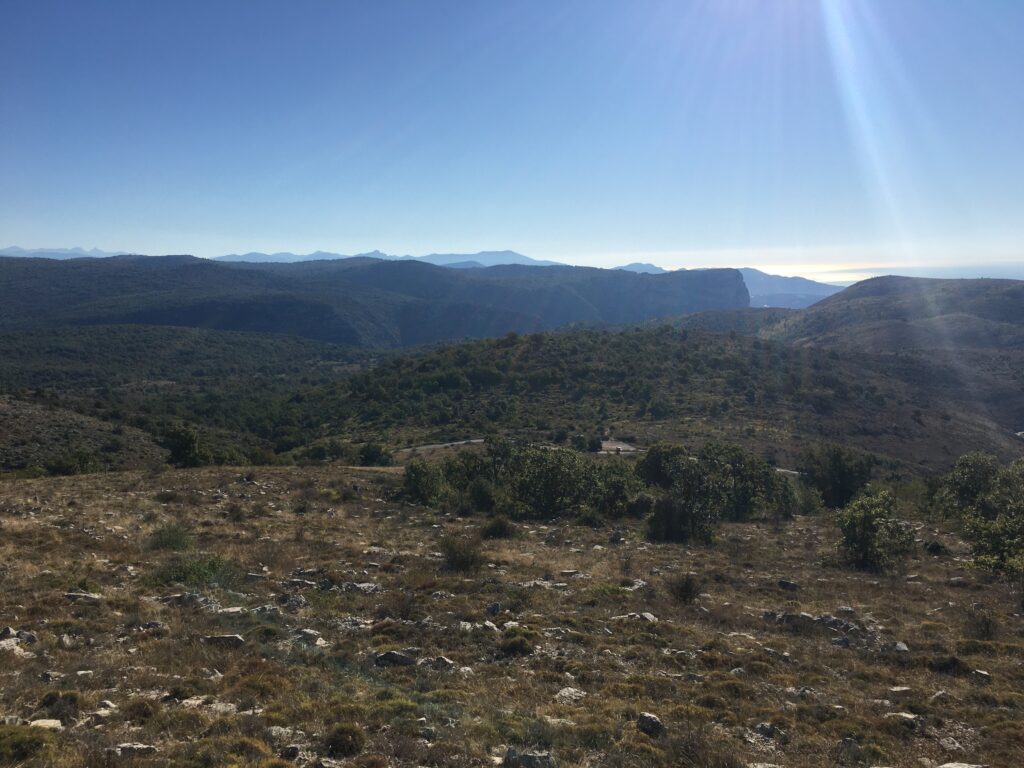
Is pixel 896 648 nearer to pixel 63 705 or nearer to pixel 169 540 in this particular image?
pixel 63 705

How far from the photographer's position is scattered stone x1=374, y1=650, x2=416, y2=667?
1033 centimetres

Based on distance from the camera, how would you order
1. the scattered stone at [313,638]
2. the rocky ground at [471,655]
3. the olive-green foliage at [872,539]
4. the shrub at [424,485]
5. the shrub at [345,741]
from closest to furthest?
the shrub at [345,741] → the rocky ground at [471,655] → the scattered stone at [313,638] → the olive-green foliage at [872,539] → the shrub at [424,485]

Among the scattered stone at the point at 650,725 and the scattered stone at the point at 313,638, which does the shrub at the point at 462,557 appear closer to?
the scattered stone at the point at 313,638

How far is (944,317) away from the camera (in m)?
179

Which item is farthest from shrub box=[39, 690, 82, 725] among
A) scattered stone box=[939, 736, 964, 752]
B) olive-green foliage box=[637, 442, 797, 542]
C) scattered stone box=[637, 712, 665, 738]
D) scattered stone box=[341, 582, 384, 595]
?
olive-green foliage box=[637, 442, 797, 542]

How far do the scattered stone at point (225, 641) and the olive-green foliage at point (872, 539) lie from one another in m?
19.9

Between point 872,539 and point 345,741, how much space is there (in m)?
19.8

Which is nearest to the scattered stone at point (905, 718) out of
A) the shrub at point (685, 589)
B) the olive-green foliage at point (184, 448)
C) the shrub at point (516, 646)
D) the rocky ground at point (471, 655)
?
the rocky ground at point (471, 655)

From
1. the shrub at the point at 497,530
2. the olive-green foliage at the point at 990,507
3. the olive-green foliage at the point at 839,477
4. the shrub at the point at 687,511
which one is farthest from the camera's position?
the olive-green foliage at the point at 839,477

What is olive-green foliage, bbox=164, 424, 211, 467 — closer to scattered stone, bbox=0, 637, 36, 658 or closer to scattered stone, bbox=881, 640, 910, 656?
scattered stone, bbox=0, 637, 36, 658

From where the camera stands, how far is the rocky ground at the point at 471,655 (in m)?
7.66

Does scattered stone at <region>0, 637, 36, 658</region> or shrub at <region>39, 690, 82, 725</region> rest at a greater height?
shrub at <region>39, 690, 82, 725</region>

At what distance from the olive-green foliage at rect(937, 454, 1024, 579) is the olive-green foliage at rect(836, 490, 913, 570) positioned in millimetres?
2239

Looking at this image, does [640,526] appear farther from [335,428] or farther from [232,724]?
[335,428]
